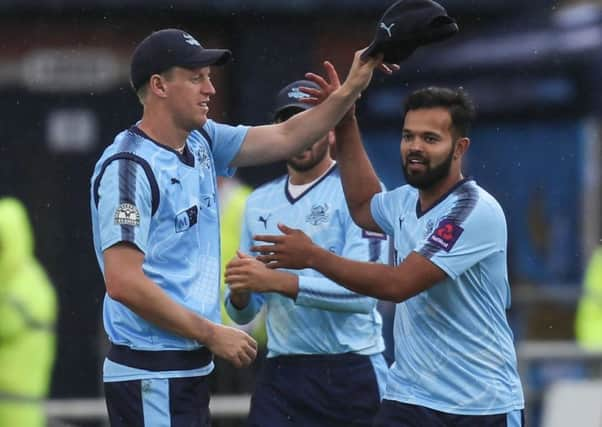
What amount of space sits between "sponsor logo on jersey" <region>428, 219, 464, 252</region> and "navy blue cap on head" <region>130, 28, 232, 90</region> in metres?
1.01

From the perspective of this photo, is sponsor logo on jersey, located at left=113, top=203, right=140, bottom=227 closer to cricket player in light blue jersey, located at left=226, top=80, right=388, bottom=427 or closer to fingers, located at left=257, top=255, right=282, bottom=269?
fingers, located at left=257, top=255, right=282, bottom=269

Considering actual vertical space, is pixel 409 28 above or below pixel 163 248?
above

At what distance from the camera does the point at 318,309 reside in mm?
7676

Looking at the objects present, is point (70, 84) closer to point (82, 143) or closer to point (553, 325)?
point (82, 143)

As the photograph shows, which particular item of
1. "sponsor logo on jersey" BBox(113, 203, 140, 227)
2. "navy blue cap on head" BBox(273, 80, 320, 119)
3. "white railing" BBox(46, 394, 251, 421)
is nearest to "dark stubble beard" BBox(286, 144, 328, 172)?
"navy blue cap on head" BBox(273, 80, 320, 119)

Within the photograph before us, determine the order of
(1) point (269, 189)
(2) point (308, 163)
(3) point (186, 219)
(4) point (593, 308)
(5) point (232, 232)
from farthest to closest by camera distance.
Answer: (4) point (593, 308), (5) point (232, 232), (1) point (269, 189), (2) point (308, 163), (3) point (186, 219)

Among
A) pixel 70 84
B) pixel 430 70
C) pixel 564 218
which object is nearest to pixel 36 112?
pixel 70 84

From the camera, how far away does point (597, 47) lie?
13352mm

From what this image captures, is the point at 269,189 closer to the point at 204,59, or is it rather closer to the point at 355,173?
the point at 355,173

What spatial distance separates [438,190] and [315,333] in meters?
1.33

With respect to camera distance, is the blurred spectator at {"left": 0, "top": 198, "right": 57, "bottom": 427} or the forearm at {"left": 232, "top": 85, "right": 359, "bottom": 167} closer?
the forearm at {"left": 232, "top": 85, "right": 359, "bottom": 167}

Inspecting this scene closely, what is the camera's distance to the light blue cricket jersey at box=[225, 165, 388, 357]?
7766 mm

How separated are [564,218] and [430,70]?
1.62 meters

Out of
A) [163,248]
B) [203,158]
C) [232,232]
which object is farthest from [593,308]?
[163,248]
